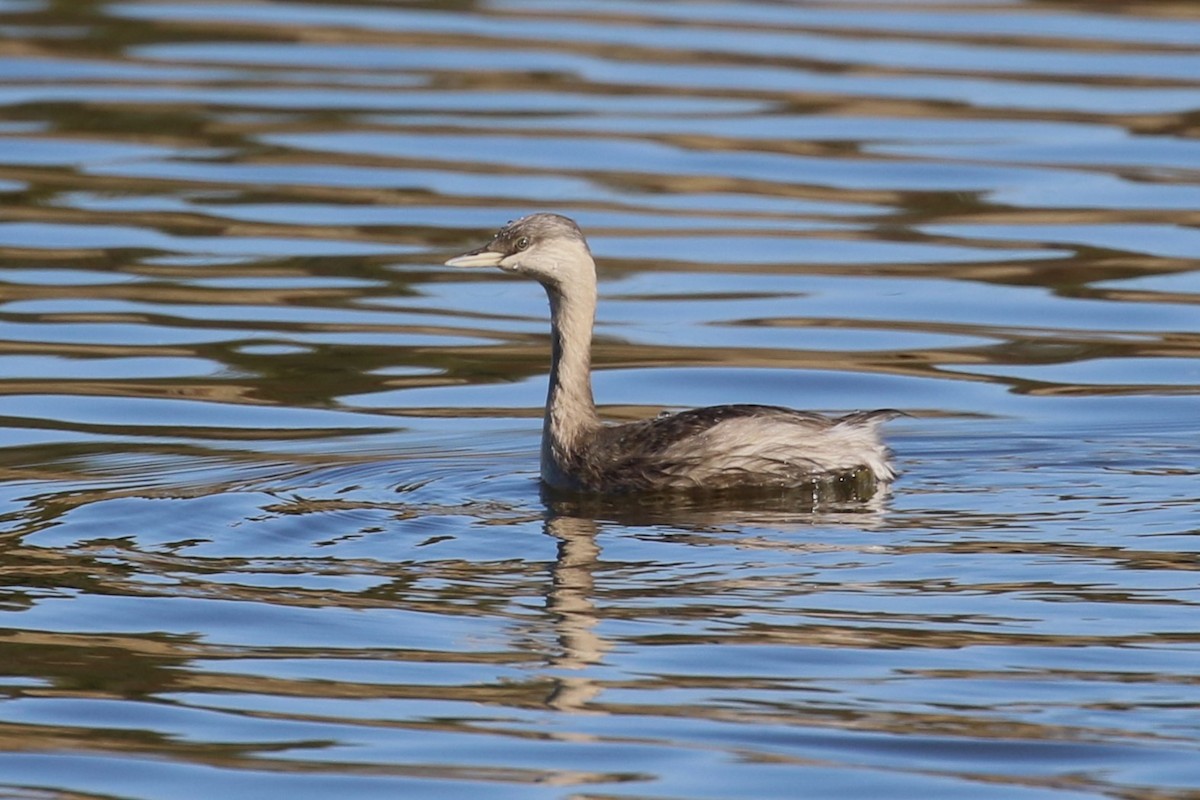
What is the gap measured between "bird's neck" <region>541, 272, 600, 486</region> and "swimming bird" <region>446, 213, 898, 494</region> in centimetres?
1

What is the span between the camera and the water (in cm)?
718

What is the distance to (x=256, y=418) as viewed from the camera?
39.8 feet

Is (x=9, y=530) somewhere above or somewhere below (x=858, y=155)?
below

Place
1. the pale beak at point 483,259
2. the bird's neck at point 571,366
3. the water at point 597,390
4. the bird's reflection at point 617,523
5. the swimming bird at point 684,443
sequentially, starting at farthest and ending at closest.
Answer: the bird's neck at point 571,366, the pale beak at point 483,259, the swimming bird at point 684,443, the bird's reflection at point 617,523, the water at point 597,390

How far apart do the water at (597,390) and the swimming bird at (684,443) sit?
0.23m

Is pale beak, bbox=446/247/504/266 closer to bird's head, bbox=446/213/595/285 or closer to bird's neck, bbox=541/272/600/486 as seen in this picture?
bird's head, bbox=446/213/595/285

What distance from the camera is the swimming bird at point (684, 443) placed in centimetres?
1030

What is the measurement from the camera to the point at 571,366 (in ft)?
36.0

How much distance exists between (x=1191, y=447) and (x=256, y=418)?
4.23 m

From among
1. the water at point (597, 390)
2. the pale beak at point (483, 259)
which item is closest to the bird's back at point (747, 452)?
the water at point (597, 390)

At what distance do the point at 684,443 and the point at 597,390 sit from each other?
264cm

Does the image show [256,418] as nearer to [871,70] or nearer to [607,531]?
[607,531]

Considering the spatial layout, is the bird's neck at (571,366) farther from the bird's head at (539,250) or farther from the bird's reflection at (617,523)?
the bird's reflection at (617,523)

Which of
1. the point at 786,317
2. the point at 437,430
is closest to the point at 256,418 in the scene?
the point at 437,430
